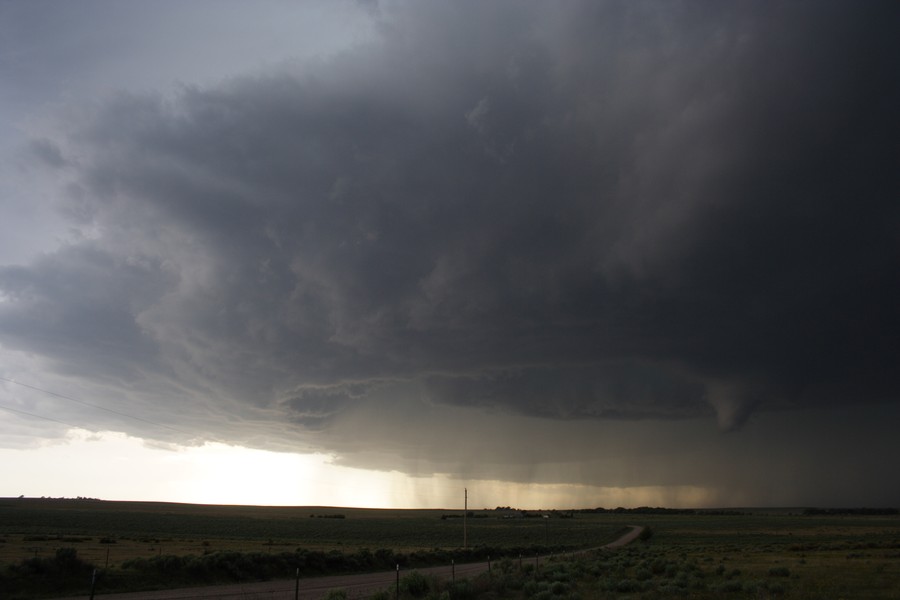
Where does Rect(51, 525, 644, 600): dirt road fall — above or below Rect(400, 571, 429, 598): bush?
below

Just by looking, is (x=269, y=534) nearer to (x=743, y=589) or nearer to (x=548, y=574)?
(x=548, y=574)

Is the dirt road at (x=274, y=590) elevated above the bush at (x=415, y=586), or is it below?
below

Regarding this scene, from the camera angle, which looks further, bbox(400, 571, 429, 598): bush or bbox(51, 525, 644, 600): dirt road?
bbox(51, 525, 644, 600): dirt road

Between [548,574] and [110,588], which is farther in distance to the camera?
[548,574]

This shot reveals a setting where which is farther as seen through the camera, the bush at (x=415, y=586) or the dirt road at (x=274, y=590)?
the dirt road at (x=274, y=590)

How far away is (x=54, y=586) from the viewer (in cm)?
3039

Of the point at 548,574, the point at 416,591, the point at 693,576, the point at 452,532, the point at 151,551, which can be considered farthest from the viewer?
the point at 452,532

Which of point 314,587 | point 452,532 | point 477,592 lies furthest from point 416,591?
point 452,532

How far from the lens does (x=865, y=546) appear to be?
65.4m

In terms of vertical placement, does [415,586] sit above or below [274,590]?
above

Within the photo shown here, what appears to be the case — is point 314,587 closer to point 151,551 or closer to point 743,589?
point 743,589

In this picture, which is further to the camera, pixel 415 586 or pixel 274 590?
pixel 274 590

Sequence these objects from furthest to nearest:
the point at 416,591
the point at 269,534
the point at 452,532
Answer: the point at 452,532 → the point at 269,534 → the point at 416,591

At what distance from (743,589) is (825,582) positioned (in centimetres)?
610
